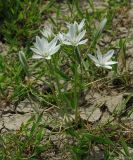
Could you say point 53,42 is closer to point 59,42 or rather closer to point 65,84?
point 59,42

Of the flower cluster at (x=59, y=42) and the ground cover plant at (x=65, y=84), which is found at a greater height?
the flower cluster at (x=59, y=42)

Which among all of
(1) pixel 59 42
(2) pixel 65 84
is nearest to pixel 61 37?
(1) pixel 59 42

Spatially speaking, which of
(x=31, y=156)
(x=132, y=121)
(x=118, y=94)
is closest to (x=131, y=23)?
(x=118, y=94)

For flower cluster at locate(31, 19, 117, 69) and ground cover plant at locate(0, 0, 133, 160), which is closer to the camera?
flower cluster at locate(31, 19, 117, 69)

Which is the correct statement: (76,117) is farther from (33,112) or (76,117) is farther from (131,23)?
(131,23)

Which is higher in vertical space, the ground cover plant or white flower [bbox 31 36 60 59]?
white flower [bbox 31 36 60 59]

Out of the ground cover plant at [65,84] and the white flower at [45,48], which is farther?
the ground cover plant at [65,84]

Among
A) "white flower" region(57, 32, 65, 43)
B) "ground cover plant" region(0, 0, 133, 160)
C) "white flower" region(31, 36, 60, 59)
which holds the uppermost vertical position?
"white flower" region(57, 32, 65, 43)

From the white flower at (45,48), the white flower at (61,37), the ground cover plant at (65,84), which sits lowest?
the ground cover plant at (65,84)
